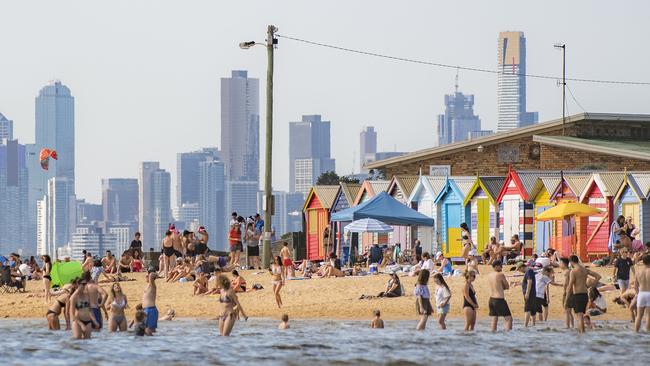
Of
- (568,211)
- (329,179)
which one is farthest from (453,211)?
(329,179)

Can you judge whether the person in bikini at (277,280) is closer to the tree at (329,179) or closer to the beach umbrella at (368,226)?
the beach umbrella at (368,226)

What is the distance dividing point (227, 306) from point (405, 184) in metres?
23.2

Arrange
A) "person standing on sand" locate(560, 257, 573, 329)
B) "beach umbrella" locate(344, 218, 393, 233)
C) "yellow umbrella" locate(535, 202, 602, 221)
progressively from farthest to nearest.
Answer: "beach umbrella" locate(344, 218, 393, 233) < "yellow umbrella" locate(535, 202, 602, 221) < "person standing on sand" locate(560, 257, 573, 329)

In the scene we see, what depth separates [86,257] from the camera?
43.6m

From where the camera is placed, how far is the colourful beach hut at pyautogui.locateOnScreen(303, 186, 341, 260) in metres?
55.6

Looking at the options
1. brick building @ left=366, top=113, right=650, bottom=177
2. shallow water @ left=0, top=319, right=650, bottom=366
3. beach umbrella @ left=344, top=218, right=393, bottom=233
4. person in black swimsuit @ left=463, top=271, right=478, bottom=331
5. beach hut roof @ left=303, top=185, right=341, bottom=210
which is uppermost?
brick building @ left=366, top=113, right=650, bottom=177

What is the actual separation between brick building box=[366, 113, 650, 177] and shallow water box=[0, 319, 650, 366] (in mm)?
27259

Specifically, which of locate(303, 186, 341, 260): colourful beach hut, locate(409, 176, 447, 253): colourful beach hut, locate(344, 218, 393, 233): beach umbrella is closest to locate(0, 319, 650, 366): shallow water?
locate(344, 218, 393, 233): beach umbrella

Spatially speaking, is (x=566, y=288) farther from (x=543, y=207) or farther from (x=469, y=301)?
(x=543, y=207)

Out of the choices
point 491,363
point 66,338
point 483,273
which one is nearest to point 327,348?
point 491,363

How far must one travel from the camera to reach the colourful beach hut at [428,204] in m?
49.4

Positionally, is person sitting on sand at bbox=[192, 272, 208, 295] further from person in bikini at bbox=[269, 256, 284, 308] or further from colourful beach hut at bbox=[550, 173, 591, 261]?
colourful beach hut at bbox=[550, 173, 591, 261]

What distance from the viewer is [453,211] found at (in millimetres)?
48875

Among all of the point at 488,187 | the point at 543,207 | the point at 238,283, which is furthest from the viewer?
the point at 488,187
